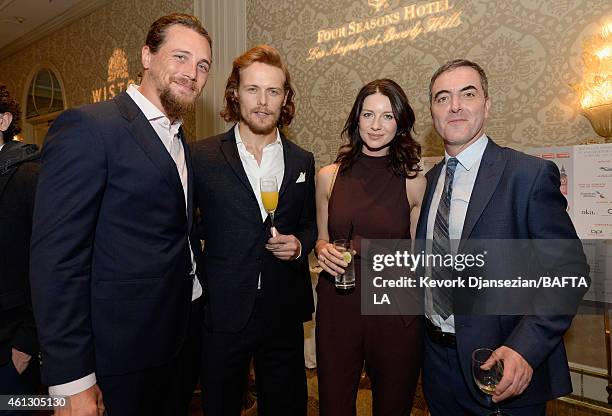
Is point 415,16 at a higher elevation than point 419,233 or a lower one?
higher

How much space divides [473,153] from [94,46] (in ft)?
20.7

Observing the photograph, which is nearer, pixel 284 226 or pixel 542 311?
pixel 542 311

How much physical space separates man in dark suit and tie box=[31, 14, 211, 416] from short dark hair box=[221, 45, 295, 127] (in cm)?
35

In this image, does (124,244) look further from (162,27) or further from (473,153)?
(473,153)

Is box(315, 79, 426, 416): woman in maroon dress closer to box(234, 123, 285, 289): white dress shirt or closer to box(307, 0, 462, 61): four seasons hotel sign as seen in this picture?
box(234, 123, 285, 289): white dress shirt

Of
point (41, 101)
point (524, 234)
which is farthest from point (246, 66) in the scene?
point (41, 101)

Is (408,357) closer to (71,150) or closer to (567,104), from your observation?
(71,150)

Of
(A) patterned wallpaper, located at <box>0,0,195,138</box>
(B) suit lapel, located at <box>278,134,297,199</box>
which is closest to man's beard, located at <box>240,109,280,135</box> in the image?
(B) suit lapel, located at <box>278,134,297,199</box>

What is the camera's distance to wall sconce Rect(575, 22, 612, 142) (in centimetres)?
219

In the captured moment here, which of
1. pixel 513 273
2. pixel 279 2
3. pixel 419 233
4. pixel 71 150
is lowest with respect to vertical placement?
pixel 513 273

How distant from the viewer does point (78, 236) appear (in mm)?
1262

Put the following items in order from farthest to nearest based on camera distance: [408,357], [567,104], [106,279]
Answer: [567,104]
[408,357]
[106,279]

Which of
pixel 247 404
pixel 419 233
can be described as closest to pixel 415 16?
pixel 419 233

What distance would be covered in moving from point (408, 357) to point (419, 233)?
0.52 m
